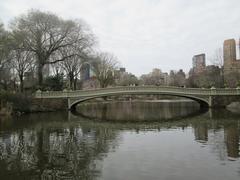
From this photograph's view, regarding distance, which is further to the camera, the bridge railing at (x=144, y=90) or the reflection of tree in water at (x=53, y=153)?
the bridge railing at (x=144, y=90)

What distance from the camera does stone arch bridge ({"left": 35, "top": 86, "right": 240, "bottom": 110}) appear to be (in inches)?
1423

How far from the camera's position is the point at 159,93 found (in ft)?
119

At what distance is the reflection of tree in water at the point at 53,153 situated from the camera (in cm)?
955

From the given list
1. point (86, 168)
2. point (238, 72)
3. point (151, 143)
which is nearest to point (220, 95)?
point (238, 72)

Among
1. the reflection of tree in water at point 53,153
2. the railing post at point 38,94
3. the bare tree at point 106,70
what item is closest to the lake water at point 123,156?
the reflection of tree in water at point 53,153

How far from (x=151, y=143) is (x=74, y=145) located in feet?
12.6

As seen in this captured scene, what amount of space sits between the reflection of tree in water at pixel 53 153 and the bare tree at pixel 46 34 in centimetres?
2057

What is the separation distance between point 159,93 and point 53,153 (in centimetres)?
2513

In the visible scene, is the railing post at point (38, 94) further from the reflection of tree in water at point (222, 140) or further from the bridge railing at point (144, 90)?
the reflection of tree in water at point (222, 140)

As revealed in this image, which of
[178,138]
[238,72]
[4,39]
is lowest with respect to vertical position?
[178,138]

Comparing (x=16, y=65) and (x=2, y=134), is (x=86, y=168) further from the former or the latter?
(x=16, y=65)

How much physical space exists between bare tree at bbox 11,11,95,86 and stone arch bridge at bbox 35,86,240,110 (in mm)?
5205

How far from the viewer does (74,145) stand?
14.1 m

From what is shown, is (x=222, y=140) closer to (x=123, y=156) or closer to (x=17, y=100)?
(x=123, y=156)
